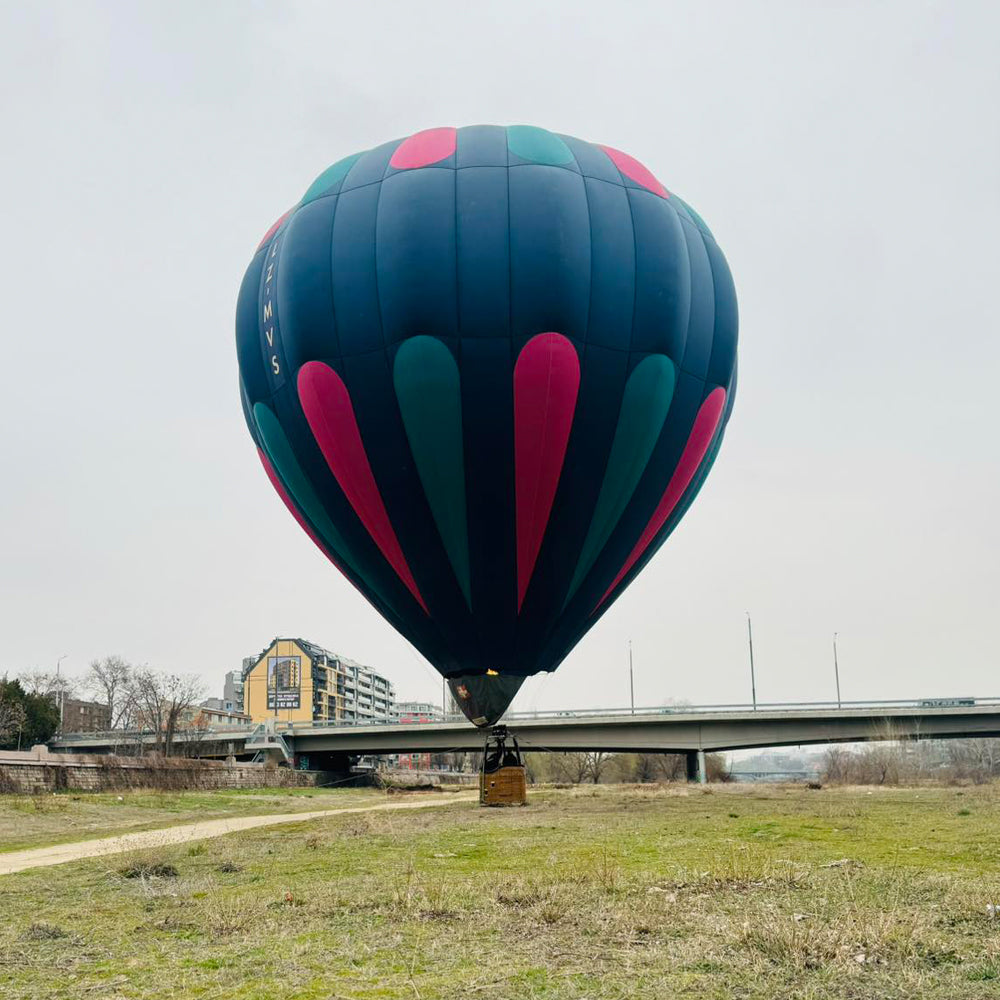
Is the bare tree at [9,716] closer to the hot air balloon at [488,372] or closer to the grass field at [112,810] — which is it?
the grass field at [112,810]

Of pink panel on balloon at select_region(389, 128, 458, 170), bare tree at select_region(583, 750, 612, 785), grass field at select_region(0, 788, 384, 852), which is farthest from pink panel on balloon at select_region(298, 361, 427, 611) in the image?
bare tree at select_region(583, 750, 612, 785)

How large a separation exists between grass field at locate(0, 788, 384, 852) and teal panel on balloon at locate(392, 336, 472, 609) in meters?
12.1

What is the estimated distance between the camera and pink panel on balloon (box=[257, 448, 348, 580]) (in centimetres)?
2628

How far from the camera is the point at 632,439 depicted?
2319 centimetres

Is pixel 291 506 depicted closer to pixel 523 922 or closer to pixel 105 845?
pixel 105 845

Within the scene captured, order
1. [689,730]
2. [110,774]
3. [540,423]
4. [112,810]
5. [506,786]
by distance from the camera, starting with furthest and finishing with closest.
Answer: [689,730], [110,774], [112,810], [506,786], [540,423]

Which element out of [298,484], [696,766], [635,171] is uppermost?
[635,171]

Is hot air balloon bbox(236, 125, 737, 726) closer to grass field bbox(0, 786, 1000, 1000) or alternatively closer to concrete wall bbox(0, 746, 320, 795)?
grass field bbox(0, 786, 1000, 1000)

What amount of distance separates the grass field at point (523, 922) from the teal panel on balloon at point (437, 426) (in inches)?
298

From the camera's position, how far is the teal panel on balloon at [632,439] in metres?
22.8

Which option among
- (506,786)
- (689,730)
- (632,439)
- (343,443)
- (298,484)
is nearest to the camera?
(343,443)

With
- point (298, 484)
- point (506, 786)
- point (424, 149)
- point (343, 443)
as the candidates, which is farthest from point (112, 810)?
point (424, 149)

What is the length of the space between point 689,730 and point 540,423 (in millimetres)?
59602

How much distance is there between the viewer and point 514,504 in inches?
910
